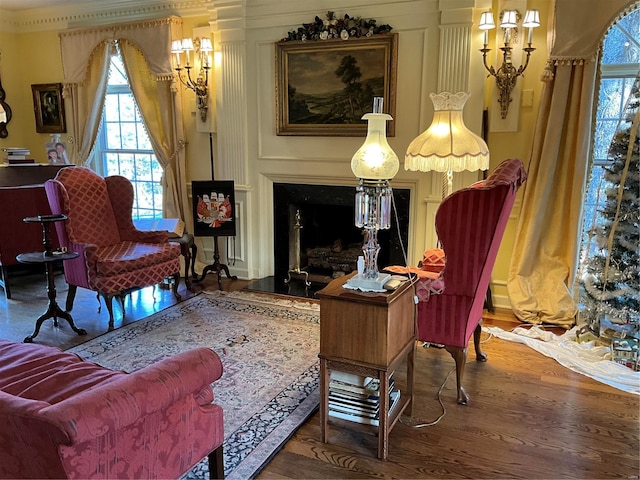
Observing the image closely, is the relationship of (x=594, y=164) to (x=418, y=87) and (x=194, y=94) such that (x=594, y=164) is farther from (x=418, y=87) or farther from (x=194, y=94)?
(x=194, y=94)

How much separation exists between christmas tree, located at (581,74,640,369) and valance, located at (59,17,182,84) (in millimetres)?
4113

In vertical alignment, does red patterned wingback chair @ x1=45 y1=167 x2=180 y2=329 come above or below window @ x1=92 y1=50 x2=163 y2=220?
below

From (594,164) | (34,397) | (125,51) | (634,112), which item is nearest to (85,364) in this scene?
(34,397)

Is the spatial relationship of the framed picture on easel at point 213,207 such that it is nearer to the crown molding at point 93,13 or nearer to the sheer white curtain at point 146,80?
the sheer white curtain at point 146,80

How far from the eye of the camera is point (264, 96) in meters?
4.92

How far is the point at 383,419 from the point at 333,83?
10.3ft

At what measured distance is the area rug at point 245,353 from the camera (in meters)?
2.50

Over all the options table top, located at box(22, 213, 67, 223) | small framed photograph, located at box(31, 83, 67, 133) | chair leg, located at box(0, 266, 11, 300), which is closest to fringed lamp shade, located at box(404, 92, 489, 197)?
table top, located at box(22, 213, 67, 223)

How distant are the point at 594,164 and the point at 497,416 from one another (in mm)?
2401

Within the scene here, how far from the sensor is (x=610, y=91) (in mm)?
3975

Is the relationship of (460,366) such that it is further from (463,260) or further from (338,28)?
(338,28)

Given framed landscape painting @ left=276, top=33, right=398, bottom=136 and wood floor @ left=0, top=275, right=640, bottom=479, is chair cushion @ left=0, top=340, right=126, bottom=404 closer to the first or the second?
wood floor @ left=0, top=275, right=640, bottom=479

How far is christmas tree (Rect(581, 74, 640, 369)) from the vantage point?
3.40 m

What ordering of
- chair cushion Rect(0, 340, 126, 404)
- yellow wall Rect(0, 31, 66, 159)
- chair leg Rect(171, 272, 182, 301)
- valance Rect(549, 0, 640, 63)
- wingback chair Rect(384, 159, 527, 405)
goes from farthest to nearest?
yellow wall Rect(0, 31, 66, 159), chair leg Rect(171, 272, 182, 301), valance Rect(549, 0, 640, 63), wingback chair Rect(384, 159, 527, 405), chair cushion Rect(0, 340, 126, 404)
